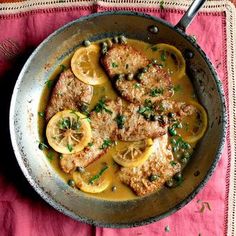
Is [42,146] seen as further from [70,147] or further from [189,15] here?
[189,15]

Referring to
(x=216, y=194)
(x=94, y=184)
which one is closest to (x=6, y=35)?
(x=94, y=184)

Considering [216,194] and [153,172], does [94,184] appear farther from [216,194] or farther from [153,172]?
[216,194]

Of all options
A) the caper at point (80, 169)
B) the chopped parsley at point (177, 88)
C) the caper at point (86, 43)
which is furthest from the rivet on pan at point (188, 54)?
the caper at point (80, 169)

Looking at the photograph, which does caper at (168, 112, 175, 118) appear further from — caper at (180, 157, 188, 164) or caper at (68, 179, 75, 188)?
caper at (68, 179, 75, 188)

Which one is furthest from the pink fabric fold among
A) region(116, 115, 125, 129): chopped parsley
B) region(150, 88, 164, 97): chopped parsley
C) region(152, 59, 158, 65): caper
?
region(116, 115, 125, 129): chopped parsley

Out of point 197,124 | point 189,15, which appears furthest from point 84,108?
point 189,15
